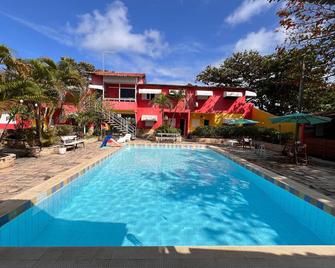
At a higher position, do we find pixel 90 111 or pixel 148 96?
pixel 148 96

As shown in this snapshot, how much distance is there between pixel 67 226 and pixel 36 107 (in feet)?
30.5

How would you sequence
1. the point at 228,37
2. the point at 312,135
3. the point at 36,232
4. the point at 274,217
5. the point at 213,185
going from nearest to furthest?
the point at 36,232
the point at 274,217
the point at 213,185
the point at 312,135
the point at 228,37

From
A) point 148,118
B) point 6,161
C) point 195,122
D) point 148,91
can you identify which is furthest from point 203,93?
point 6,161

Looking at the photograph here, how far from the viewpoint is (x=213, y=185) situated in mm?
8383

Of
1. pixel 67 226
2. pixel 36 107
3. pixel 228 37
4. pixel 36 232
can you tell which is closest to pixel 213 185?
pixel 67 226

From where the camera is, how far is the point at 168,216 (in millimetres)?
5668

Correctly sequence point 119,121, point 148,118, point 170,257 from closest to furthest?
point 170,257 → point 119,121 → point 148,118

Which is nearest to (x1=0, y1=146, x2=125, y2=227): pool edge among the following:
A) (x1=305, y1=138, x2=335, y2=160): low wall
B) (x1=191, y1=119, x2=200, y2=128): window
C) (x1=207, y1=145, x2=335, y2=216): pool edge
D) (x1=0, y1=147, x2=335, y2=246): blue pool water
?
(x1=0, y1=147, x2=335, y2=246): blue pool water

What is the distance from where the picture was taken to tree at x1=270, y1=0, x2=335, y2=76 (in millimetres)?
9320

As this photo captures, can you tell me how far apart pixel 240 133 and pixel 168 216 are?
60.2 ft

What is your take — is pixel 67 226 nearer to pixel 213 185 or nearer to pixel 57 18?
pixel 213 185

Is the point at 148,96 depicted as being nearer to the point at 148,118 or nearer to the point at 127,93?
the point at 127,93

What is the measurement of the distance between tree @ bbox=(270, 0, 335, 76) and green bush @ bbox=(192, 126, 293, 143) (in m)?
8.40

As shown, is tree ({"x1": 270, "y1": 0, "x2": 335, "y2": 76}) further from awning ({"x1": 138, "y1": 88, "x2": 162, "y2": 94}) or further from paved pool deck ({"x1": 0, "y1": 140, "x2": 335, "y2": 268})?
awning ({"x1": 138, "y1": 88, "x2": 162, "y2": 94})
